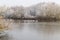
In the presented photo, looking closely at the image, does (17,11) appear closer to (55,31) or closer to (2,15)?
(2,15)

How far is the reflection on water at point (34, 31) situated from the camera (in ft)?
3.46

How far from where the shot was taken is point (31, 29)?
1059mm

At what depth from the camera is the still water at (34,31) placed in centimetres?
105

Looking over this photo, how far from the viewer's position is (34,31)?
107 centimetres

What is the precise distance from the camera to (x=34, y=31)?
1065mm

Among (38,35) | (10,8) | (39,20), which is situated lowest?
(38,35)

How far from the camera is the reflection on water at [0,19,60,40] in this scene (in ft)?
3.46

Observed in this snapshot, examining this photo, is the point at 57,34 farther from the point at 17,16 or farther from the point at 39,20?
the point at 17,16

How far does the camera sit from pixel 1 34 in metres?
1.04

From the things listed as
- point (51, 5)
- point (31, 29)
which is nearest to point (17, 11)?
point (31, 29)

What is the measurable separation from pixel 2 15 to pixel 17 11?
0.15 m

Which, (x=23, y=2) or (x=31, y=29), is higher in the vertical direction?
(x=23, y=2)

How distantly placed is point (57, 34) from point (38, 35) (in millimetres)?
176

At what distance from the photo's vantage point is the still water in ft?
3.46
